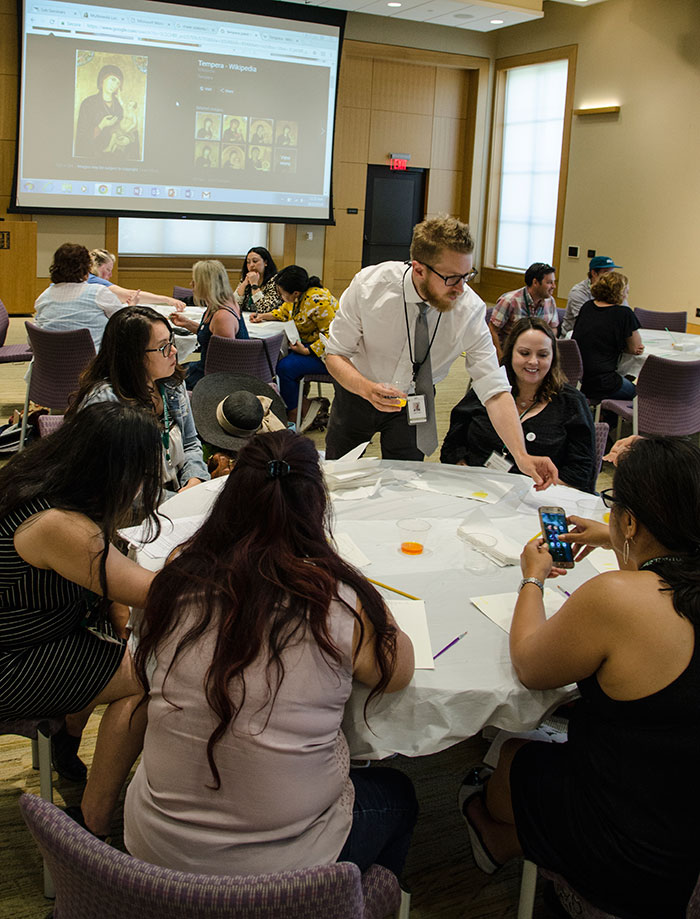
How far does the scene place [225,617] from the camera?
137cm

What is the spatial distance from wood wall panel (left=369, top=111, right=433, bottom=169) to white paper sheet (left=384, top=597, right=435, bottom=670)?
10998 millimetres

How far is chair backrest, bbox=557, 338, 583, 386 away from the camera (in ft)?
18.3

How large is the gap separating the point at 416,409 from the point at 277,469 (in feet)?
5.79

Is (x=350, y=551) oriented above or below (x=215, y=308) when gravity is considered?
below

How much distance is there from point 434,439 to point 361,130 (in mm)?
9665

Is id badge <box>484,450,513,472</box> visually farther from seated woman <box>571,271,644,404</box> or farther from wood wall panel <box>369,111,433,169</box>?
wood wall panel <box>369,111,433,169</box>

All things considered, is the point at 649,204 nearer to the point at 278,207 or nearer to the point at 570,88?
the point at 570,88

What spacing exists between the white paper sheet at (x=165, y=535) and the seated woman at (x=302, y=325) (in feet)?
11.8

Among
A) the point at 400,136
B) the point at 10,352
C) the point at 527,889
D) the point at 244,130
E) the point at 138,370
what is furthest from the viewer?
the point at 400,136

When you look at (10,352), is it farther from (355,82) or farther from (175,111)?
(355,82)

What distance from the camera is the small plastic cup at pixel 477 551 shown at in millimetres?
2223

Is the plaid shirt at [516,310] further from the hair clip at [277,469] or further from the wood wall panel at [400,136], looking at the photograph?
the wood wall panel at [400,136]

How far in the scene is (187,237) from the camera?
12.0 m

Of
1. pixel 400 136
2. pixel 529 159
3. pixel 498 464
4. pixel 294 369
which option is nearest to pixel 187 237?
pixel 400 136
